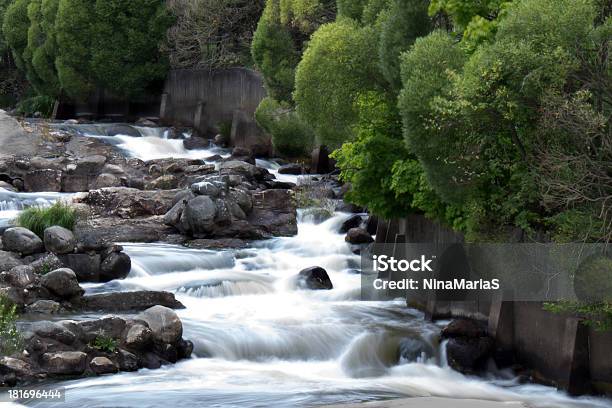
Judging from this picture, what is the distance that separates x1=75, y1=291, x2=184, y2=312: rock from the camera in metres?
19.8

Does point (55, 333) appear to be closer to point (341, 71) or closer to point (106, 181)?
point (341, 71)

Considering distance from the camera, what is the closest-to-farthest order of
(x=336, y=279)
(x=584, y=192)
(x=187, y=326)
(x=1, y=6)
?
(x=584, y=192), (x=187, y=326), (x=336, y=279), (x=1, y=6)

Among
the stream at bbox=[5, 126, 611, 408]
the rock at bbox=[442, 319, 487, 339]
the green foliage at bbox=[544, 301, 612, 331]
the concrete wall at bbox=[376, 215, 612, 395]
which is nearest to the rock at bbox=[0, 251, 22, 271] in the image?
the stream at bbox=[5, 126, 611, 408]

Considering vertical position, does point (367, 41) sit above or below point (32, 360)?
above

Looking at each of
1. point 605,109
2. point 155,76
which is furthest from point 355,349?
point 155,76

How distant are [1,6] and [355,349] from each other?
43823mm

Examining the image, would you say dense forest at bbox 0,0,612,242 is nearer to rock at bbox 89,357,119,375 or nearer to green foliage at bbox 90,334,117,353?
green foliage at bbox 90,334,117,353

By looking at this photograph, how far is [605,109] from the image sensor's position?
15.4 m

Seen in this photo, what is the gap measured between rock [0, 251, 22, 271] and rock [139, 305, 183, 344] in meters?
4.07

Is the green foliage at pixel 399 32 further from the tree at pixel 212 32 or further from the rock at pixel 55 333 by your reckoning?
the tree at pixel 212 32

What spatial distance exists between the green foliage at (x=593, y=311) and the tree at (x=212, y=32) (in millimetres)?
26629

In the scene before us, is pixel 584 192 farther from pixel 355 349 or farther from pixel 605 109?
pixel 355 349

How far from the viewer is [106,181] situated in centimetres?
3142

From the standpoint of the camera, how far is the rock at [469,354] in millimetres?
17609
